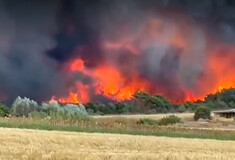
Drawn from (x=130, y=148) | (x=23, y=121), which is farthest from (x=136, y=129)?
(x=130, y=148)

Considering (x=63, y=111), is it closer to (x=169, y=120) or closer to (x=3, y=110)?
(x=3, y=110)

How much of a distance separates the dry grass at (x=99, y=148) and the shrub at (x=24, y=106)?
124 feet

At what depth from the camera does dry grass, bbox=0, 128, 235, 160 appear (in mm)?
29531

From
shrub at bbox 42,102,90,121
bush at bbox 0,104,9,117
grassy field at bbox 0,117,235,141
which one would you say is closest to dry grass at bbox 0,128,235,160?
grassy field at bbox 0,117,235,141

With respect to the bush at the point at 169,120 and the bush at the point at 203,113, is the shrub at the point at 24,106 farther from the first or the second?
the bush at the point at 203,113

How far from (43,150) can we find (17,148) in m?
1.61

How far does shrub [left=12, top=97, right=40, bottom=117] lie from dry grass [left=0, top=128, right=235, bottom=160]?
1489 inches

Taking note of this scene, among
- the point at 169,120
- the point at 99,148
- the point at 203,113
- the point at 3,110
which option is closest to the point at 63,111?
the point at 3,110

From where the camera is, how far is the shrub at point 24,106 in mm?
77688

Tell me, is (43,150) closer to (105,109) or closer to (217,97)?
(105,109)

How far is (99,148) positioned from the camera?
35.5 metres

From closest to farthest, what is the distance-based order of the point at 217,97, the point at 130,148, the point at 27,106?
1. the point at 130,148
2. the point at 27,106
3. the point at 217,97

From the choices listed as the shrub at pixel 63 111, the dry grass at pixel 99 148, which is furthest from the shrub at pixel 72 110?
the dry grass at pixel 99 148

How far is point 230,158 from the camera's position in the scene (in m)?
31.5
